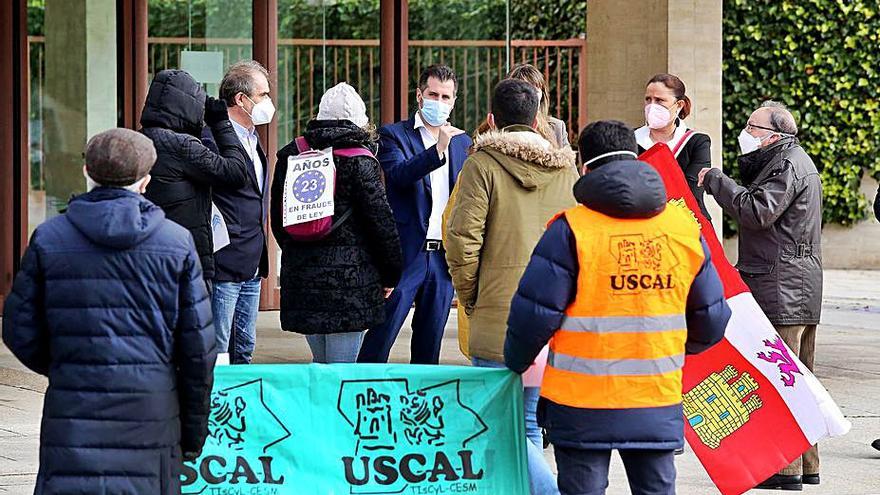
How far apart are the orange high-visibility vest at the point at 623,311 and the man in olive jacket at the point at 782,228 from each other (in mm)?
2070

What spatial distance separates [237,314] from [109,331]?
2974mm

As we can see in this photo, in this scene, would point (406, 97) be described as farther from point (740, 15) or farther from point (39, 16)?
point (740, 15)

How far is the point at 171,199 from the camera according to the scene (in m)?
6.53

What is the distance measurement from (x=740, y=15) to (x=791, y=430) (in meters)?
13.3

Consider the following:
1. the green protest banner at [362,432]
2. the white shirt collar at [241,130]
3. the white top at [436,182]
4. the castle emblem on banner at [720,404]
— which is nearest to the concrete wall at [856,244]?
the white top at [436,182]

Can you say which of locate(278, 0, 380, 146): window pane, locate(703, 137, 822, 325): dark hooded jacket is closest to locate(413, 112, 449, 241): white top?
locate(703, 137, 822, 325): dark hooded jacket

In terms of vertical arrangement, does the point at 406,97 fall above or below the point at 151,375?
above

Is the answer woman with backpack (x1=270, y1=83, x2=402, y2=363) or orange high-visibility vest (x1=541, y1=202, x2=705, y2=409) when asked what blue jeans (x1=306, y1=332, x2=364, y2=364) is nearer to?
woman with backpack (x1=270, y1=83, x2=402, y2=363)

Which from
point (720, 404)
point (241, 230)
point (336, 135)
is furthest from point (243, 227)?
point (720, 404)

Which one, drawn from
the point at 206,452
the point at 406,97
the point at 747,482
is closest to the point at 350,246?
the point at 206,452

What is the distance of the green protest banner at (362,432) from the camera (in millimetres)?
5477

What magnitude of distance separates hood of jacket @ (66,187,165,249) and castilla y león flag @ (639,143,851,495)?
2.78 meters

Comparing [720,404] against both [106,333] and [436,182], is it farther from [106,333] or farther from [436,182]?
[106,333]

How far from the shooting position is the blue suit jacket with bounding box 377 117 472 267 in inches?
297
